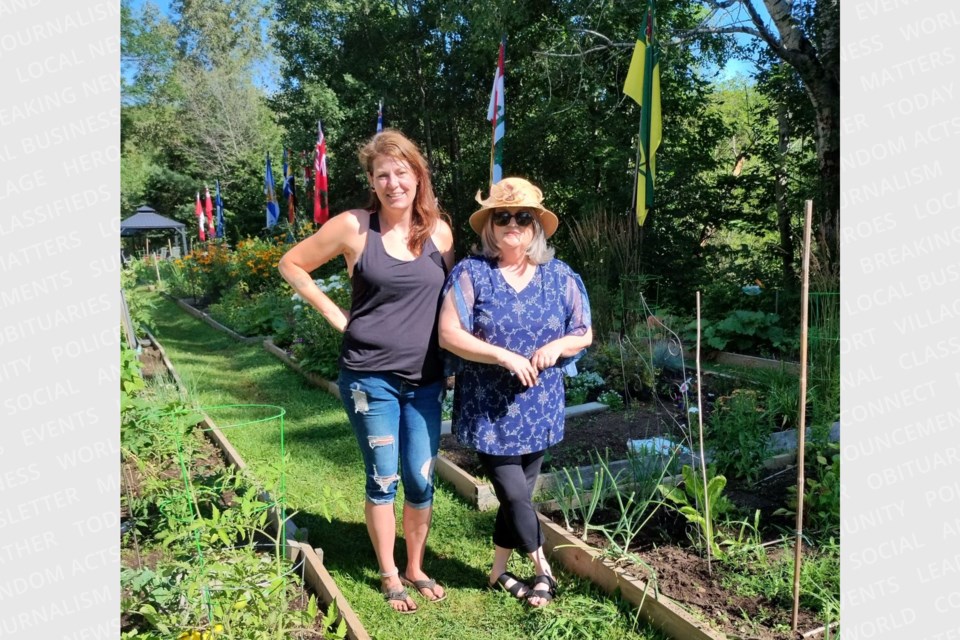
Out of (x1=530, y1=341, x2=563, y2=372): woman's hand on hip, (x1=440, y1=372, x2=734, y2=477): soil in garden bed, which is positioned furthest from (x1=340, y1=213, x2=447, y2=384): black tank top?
(x1=440, y1=372, x2=734, y2=477): soil in garden bed

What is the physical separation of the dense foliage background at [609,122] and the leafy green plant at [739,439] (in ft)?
5.73

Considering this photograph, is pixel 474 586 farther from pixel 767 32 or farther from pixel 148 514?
pixel 767 32

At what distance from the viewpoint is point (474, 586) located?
262 centimetres

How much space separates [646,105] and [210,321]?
27.6 feet

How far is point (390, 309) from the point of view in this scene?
2229 millimetres

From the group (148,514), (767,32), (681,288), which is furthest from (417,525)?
(767,32)

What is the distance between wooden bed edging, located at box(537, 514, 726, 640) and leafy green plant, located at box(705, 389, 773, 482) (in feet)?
3.39

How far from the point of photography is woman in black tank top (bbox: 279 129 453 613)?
222 centimetres

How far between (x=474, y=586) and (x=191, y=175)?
3379cm

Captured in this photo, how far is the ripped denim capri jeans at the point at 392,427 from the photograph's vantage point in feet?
7.38

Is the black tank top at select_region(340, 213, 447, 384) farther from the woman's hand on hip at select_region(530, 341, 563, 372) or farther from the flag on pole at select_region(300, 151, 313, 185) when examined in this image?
the flag on pole at select_region(300, 151, 313, 185)

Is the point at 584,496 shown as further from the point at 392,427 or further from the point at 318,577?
the point at 318,577

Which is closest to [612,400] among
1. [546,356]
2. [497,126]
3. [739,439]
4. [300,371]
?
[739,439]

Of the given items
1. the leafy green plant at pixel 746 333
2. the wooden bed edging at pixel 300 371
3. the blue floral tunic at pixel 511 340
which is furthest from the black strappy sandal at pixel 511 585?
the leafy green plant at pixel 746 333
